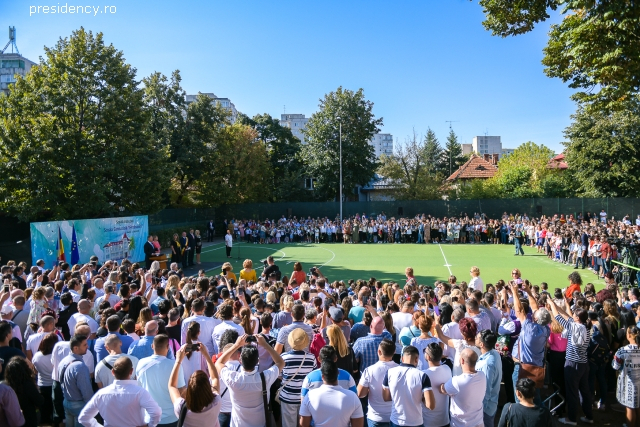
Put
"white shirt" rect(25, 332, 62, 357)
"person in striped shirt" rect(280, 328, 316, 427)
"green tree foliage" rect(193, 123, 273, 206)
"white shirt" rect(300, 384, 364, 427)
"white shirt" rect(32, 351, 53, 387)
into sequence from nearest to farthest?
"white shirt" rect(300, 384, 364, 427) → "person in striped shirt" rect(280, 328, 316, 427) → "white shirt" rect(32, 351, 53, 387) → "white shirt" rect(25, 332, 62, 357) → "green tree foliage" rect(193, 123, 273, 206)

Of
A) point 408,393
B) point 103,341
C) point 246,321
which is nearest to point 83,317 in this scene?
point 103,341

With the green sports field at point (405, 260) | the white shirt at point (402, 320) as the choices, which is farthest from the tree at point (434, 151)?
the white shirt at point (402, 320)

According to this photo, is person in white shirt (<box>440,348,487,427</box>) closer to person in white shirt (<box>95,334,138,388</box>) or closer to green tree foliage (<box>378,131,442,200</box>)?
person in white shirt (<box>95,334,138,388</box>)

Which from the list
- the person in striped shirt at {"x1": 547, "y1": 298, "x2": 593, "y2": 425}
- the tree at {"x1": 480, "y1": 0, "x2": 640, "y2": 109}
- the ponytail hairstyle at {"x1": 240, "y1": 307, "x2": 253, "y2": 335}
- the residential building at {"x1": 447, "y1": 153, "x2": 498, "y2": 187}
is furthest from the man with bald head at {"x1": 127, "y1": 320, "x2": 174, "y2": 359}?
the residential building at {"x1": 447, "y1": 153, "x2": 498, "y2": 187}

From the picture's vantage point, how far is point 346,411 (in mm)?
4277

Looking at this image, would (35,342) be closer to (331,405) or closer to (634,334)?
(331,405)

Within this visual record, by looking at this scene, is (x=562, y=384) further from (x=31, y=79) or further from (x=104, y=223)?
(x=31, y=79)

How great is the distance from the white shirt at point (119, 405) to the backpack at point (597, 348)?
6.13m

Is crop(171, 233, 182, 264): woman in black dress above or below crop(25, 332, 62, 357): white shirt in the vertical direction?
below

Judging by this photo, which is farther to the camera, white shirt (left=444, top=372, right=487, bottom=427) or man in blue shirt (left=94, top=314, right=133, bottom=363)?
man in blue shirt (left=94, top=314, right=133, bottom=363)

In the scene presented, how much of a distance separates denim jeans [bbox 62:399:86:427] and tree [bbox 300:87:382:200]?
42723mm

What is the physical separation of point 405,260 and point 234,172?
21902mm

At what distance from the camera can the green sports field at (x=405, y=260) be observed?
19.8 m

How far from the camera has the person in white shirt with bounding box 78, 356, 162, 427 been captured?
439cm
